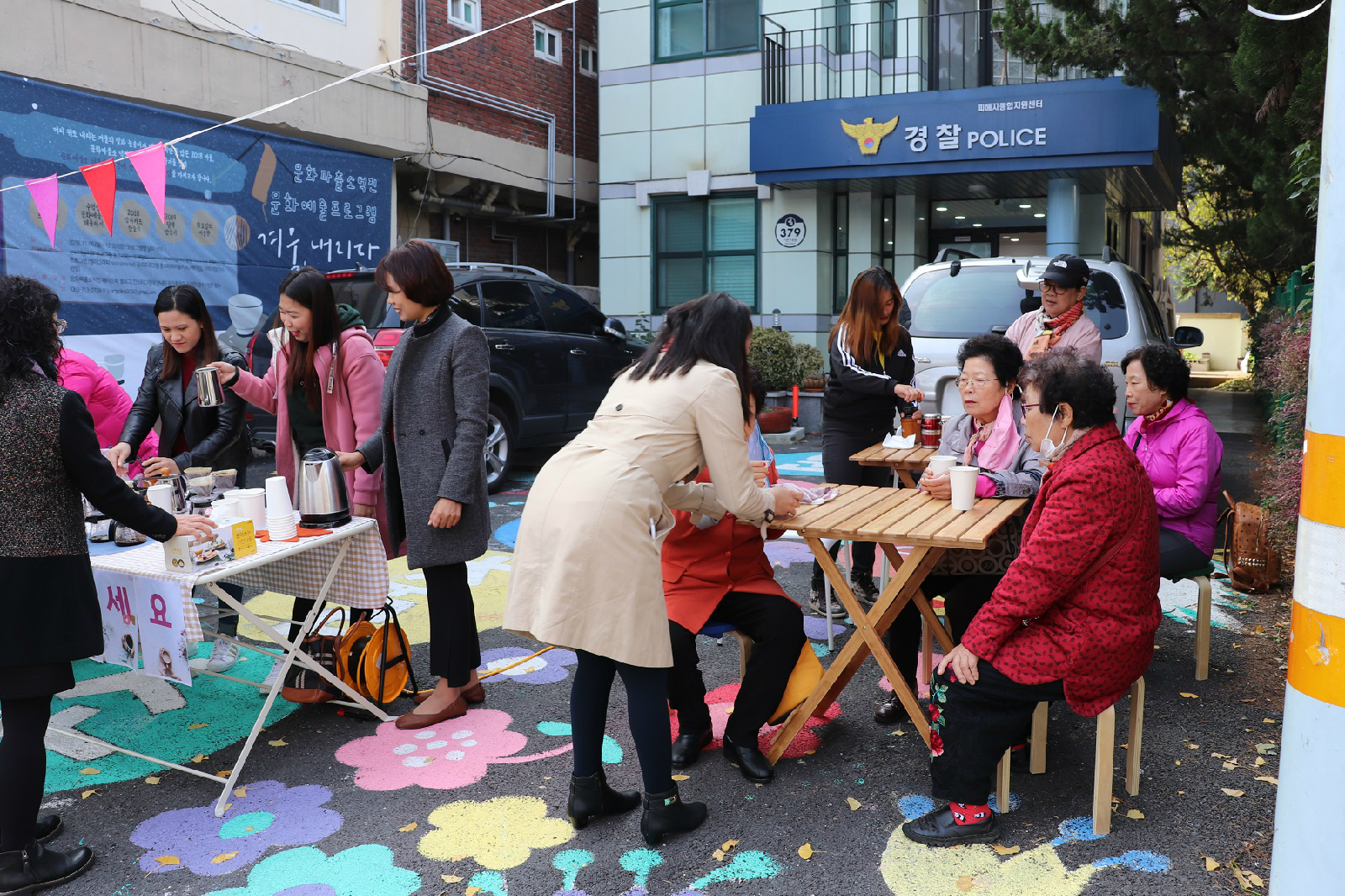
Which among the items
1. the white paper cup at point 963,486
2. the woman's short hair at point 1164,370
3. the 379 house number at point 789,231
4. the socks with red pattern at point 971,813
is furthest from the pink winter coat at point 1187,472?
the 379 house number at point 789,231

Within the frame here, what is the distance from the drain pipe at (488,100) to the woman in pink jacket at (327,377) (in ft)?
26.7

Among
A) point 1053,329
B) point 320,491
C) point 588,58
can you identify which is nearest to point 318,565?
point 320,491

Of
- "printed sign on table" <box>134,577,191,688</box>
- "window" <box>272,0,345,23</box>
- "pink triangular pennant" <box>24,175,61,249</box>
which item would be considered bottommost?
"printed sign on table" <box>134,577,191,688</box>

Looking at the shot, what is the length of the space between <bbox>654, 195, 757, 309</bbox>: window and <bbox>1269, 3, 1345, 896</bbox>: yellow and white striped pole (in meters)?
12.6

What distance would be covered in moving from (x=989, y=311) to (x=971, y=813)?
5.04m

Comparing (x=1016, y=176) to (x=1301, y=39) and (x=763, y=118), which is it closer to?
(x=763, y=118)

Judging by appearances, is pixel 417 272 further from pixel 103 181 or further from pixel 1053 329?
pixel 103 181

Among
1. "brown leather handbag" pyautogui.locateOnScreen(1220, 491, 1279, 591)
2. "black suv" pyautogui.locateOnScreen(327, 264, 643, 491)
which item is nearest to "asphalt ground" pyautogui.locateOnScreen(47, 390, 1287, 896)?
"brown leather handbag" pyautogui.locateOnScreen(1220, 491, 1279, 591)

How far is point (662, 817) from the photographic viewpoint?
10.3 feet

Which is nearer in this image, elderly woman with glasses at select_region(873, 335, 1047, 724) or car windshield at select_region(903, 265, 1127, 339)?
elderly woman with glasses at select_region(873, 335, 1047, 724)

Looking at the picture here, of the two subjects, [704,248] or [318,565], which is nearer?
[318,565]

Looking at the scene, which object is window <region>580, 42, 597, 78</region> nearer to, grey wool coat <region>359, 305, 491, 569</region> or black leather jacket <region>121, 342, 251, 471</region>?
black leather jacket <region>121, 342, 251, 471</region>

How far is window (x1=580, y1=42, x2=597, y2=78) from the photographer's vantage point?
16.9 m

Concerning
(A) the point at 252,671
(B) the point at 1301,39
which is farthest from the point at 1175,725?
(B) the point at 1301,39
